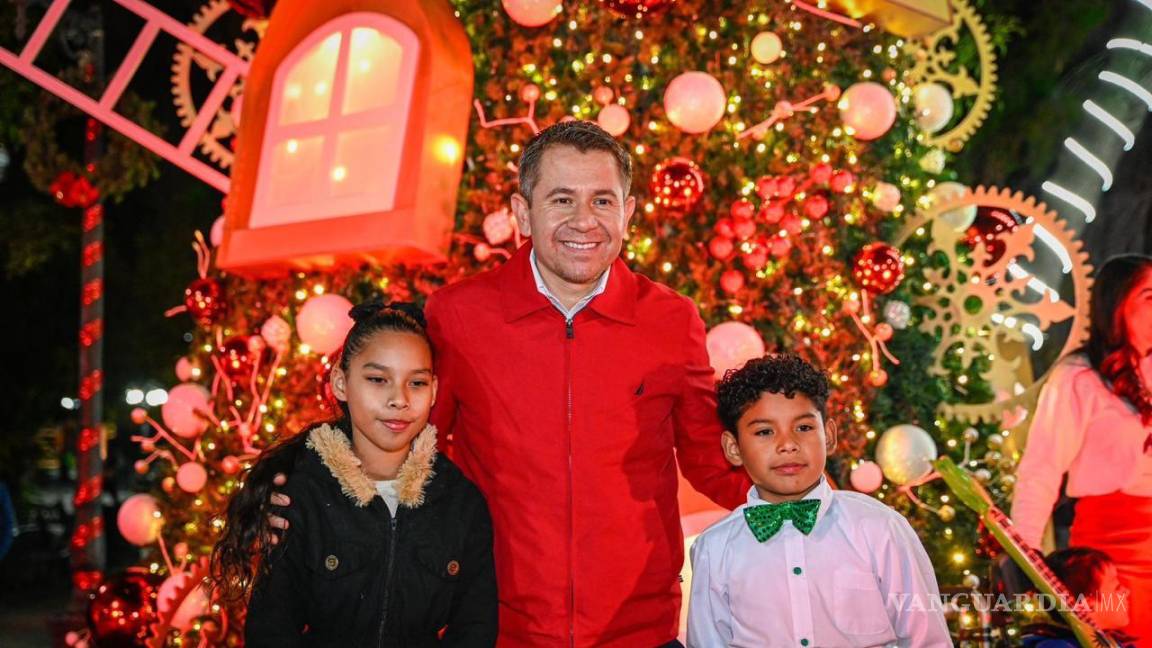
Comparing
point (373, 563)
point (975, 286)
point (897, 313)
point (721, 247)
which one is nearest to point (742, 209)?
point (721, 247)

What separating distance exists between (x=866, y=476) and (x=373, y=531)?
3.17 metres

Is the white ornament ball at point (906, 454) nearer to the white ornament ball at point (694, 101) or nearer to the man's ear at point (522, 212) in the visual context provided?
the white ornament ball at point (694, 101)

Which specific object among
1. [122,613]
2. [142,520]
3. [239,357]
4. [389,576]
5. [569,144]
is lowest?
[122,613]

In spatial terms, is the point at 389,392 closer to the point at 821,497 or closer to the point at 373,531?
the point at 373,531

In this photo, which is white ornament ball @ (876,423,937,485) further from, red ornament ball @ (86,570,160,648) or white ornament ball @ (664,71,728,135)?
red ornament ball @ (86,570,160,648)

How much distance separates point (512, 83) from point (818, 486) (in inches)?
131

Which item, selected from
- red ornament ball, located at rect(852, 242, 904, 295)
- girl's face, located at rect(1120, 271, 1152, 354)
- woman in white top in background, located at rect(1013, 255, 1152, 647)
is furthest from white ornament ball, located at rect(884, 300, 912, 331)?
girl's face, located at rect(1120, 271, 1152, 354)

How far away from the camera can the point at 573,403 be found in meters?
2.63

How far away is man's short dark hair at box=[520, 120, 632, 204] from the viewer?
266 centimetres

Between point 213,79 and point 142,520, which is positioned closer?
point 142,520

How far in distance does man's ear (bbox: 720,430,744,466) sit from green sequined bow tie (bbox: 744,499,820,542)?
185mm

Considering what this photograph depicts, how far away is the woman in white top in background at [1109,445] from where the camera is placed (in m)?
4.99

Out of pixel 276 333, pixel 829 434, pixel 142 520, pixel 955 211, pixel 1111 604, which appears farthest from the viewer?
pixel 142 520

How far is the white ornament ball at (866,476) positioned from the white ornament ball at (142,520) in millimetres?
4052
